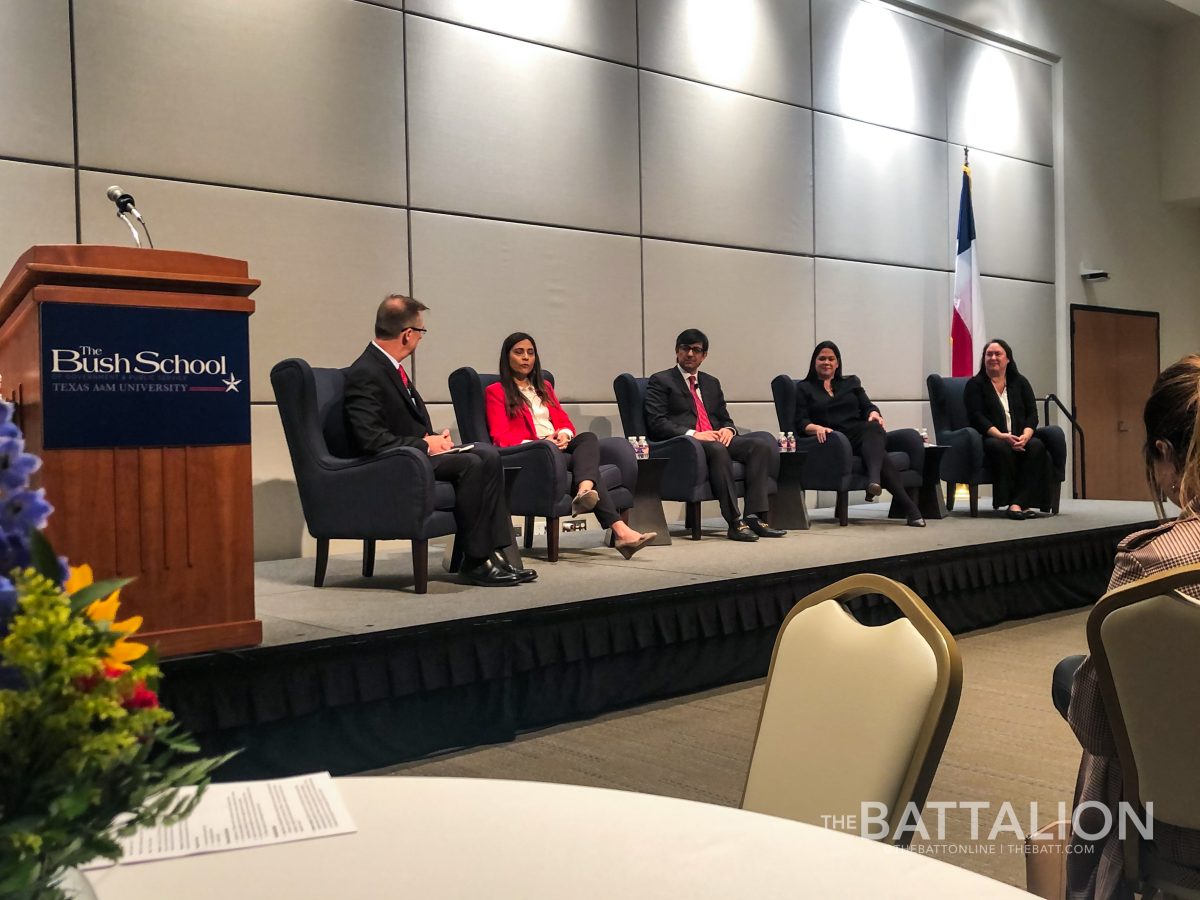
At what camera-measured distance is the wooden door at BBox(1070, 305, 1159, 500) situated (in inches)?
364

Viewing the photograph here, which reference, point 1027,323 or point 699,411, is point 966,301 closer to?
point 1027,323

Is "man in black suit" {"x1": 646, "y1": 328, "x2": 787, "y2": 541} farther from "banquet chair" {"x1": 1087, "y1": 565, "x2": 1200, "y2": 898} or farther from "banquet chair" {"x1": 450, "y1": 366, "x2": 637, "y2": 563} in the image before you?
"banquet chair" {"x1": 1087, "y1": 565, "x2": 1200, "y2": 898}

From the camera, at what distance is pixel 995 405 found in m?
6.41

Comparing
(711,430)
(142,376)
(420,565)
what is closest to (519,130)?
(711,430)

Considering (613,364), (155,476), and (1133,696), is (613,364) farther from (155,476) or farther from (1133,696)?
(1133,696)

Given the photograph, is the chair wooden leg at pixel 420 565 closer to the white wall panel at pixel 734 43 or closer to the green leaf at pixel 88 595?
the green leaf at pixel 88 595

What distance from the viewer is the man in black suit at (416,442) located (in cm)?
385

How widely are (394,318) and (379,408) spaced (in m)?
0.35

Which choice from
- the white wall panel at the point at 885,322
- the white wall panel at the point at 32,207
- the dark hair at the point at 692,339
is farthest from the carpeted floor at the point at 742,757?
the white wall panel at the point at 885,322

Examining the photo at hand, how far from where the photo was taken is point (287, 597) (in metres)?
3.74

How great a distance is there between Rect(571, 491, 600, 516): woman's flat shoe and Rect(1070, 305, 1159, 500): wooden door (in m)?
5.86

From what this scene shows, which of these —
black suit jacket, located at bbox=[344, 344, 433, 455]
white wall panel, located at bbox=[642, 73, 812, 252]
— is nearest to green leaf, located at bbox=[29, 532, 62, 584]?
black suit jacket, located at bbox=[344, 344, 433, 455]

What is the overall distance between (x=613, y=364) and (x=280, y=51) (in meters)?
2.32

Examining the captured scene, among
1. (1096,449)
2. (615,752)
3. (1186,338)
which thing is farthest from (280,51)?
(1186,338)
